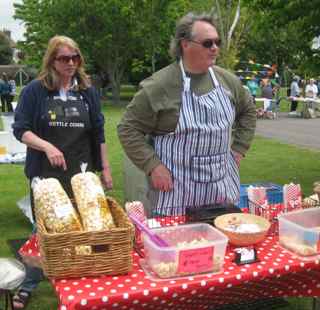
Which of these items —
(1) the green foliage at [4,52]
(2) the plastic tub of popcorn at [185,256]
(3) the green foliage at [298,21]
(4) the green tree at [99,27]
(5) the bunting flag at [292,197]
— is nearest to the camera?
(2) the plastic tub of popcorn at [185,256]

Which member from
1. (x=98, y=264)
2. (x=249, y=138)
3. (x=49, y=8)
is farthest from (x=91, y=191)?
(x=49, y=8)

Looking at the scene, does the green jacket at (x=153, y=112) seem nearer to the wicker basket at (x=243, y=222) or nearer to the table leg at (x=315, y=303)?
the wicker basket at (x=243, y=222)

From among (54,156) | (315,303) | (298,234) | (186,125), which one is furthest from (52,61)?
(315,303)

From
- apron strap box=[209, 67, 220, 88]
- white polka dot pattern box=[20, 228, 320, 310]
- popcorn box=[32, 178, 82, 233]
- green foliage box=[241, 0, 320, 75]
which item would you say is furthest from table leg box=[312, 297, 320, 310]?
green foliage box=[241, 0, 320, 75]

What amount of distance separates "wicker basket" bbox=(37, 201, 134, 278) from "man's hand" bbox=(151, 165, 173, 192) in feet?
2.23

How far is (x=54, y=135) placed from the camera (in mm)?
2828

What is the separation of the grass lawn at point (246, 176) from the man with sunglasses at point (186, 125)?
1.24 meters

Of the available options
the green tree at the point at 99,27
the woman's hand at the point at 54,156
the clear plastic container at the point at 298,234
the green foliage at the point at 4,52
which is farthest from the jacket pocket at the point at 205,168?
the green foliage at the point at 4,52

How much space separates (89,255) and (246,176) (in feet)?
20.5

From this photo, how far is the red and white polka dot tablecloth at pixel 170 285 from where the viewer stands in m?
1.73

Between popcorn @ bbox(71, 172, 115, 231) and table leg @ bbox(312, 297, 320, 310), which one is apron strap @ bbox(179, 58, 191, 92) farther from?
table leg @ bbox(312, 297, 320, 310)

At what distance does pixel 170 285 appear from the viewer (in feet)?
5.91

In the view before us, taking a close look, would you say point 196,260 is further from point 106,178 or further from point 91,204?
point 106,178

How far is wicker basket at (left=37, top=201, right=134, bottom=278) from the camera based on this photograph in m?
1.80
